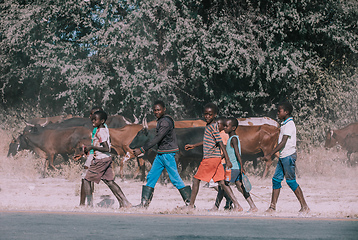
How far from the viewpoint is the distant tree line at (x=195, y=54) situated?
1784 centimetres

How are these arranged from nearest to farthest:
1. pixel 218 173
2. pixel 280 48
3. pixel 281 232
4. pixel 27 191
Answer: pixel 281 232
pixel 218 173
pixel 27 191
pixel 280 48

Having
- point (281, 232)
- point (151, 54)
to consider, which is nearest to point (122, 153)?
point (151, 54)

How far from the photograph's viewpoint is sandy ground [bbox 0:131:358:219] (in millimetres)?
9180

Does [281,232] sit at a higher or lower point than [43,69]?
lower

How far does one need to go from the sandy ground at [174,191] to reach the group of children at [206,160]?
12.4 inches

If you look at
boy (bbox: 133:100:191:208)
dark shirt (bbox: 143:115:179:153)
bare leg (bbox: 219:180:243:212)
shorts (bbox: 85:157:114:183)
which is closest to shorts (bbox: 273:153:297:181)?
bare leg (bbox: 219:180:243:212)

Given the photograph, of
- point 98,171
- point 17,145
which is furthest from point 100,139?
point 17,145

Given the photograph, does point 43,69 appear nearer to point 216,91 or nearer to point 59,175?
point 59,175

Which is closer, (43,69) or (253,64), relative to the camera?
(253,64)

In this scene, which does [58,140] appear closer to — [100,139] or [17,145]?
[17,145]

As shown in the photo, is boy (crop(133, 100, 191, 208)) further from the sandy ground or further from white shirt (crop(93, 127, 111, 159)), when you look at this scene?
white shirt (crop(93, 127, 111, 159))

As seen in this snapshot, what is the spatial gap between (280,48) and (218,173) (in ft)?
33.0

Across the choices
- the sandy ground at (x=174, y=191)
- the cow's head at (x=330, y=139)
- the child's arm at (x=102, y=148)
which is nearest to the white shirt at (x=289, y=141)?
the sandy ground at (x=174, y=191)

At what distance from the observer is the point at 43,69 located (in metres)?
19.8
